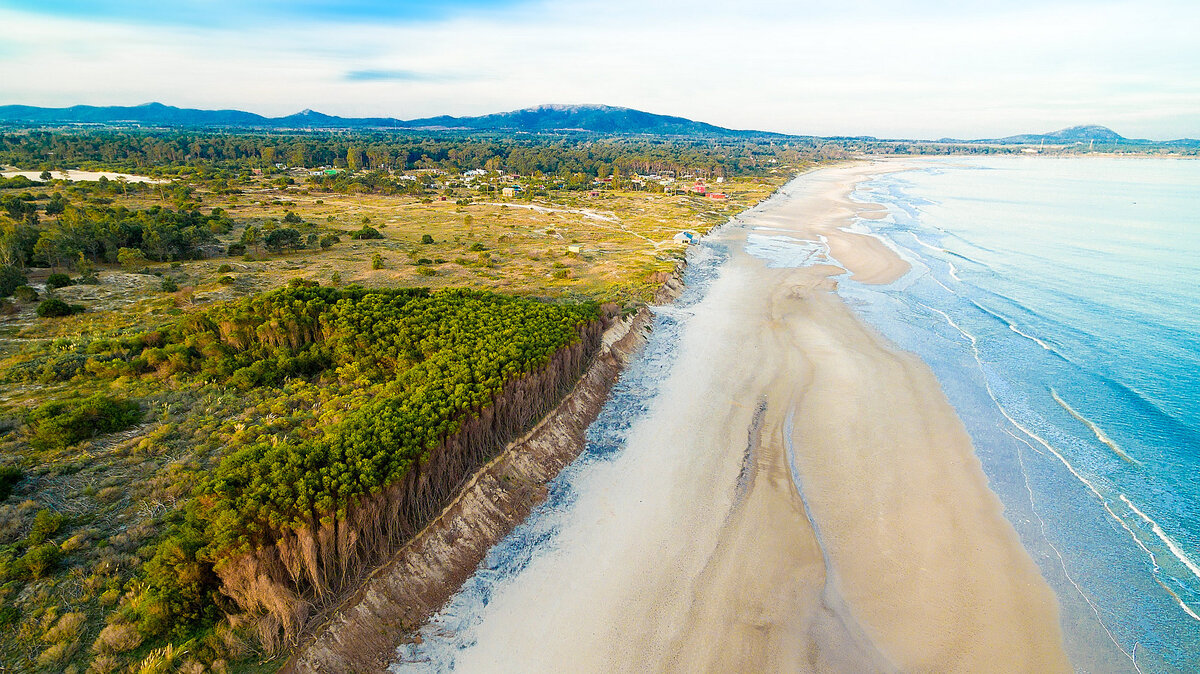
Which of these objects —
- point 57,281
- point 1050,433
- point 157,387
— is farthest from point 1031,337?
point 57,281

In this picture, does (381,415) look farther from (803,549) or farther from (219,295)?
(219,295)

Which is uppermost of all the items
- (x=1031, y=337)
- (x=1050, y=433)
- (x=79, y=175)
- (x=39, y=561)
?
(x=79, y=175)

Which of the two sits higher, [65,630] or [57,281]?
[57,281]

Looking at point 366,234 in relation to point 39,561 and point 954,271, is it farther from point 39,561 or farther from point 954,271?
point 954,271

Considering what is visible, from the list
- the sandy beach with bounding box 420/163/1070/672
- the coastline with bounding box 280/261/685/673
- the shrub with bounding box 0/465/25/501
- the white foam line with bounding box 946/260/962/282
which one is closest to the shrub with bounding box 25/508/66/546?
the shrub with bounding box 0/465/25/501

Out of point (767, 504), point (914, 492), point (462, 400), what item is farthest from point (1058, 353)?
point (462, 400)

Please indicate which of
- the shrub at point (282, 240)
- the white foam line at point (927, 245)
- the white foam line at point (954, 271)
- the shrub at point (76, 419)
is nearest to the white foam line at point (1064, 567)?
the shrub at point (76, 419)
